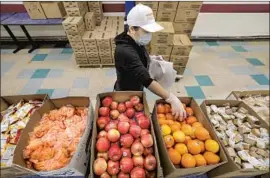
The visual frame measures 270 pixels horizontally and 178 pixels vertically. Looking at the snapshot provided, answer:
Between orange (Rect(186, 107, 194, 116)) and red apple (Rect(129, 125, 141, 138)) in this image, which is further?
orange (Rect(186, 107, 194, 116))

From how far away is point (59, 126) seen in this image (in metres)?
1.11

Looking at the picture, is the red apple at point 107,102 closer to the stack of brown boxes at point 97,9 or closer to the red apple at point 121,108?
the red apple at point 121,108

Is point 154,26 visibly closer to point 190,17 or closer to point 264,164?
point 264,164

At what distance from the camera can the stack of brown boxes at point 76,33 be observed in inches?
98.1

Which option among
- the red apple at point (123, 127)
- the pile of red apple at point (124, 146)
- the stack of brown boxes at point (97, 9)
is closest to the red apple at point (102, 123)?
the pile of red apple at point (124, 146)

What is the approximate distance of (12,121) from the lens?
119 centimetres

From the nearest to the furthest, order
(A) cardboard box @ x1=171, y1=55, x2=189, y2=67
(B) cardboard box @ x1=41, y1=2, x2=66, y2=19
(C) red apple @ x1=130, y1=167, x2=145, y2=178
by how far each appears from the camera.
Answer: (C) red apple @ x1=130, y1=167, x2=145, y2=178 < (A) cardboard box @ x1=171, y1=55, x2=189, y2=67 < (B) cardboard box @ x1=41, y1=2, x2=66, y2=19

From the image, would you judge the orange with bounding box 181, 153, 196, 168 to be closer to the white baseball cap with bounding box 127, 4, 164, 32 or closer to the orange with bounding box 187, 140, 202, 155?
the orange with bounding box 187, 140, 202, 155

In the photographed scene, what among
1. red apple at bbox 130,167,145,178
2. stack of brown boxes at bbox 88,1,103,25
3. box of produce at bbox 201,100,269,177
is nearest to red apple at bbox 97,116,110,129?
red apple at bbox 130,167,145,178

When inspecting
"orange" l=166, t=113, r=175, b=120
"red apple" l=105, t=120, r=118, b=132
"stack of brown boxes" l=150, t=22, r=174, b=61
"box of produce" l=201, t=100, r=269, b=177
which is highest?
"stack of brown boxes" l=150, t=22, r=174, b=61

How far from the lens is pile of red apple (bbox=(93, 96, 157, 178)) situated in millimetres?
860

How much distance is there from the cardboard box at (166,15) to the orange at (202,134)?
2256 mm

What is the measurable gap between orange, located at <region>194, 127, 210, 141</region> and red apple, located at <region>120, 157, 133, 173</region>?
45cm

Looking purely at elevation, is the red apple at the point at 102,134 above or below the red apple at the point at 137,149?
above
